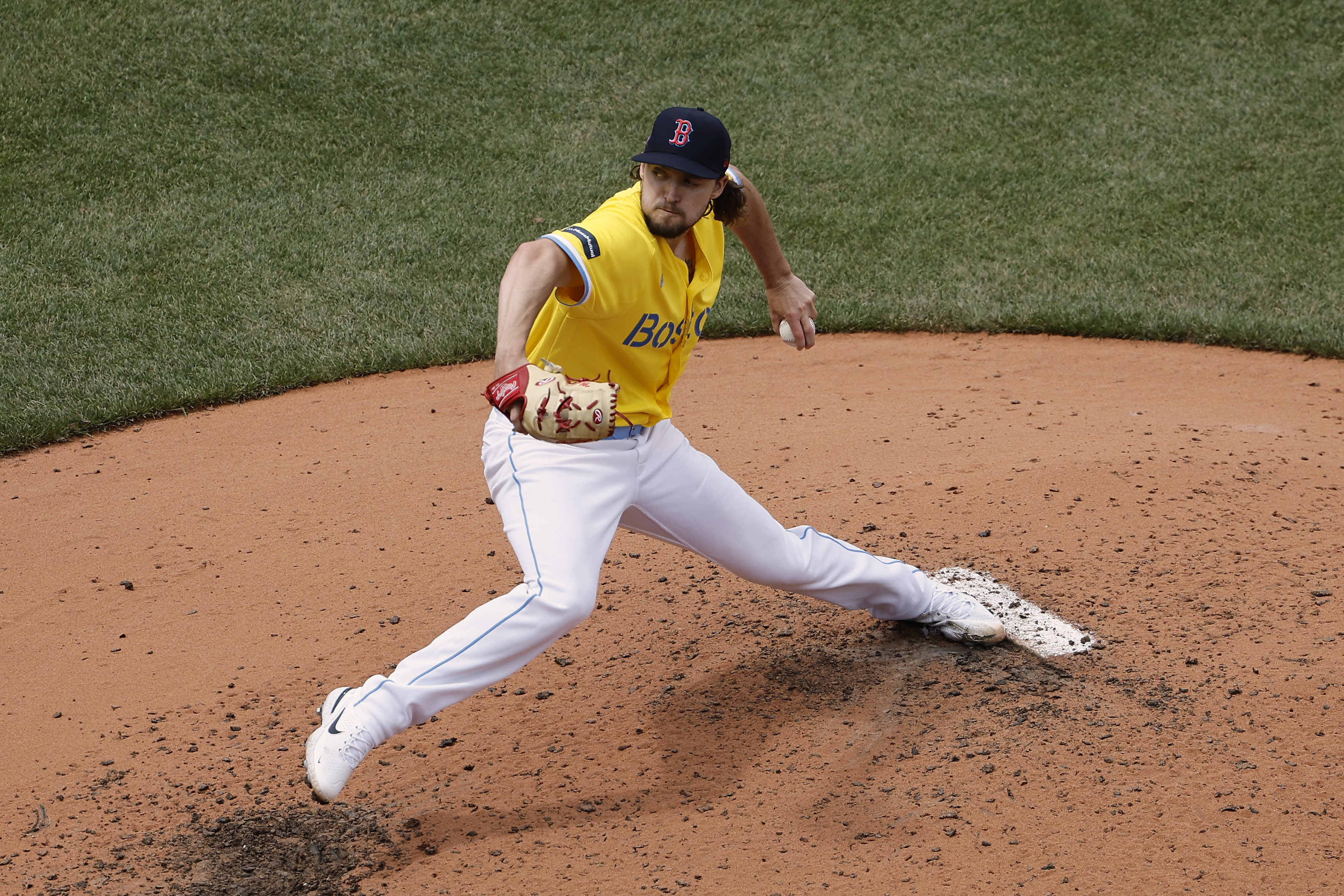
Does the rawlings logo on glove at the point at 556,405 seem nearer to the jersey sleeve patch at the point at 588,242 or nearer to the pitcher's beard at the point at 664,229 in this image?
the jersey sleeve patch at the point at 588,242

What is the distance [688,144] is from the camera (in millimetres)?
3520

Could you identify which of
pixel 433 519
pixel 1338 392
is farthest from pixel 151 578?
pixel 1338 392

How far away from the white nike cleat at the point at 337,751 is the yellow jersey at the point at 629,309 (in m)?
1.05

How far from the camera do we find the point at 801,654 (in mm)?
4363

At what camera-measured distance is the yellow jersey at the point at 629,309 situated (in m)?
3.44

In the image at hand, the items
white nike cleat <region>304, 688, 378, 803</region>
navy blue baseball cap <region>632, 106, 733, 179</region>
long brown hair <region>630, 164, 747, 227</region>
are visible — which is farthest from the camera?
long brown hair <region>630, 164, 747, 227</region>

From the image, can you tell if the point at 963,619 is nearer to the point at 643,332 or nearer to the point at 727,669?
the point at 727,669

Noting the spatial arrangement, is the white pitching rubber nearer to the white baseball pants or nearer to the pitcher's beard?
the white baseball pants

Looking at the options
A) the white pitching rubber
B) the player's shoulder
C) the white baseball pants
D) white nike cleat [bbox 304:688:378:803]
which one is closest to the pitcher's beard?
the player's shoulder

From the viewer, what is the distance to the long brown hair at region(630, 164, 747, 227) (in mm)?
3965

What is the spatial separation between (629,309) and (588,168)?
6.54m

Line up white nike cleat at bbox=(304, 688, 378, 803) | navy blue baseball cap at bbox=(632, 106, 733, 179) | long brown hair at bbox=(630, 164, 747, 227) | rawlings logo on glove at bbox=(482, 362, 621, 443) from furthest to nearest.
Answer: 1. long brown hair at bbox=(630, 164, 747, 227)
2. navy blue baseball cap at bbox=(632, 106, 733, 179)
3. white nike cleat at bbox=(304, 688, 378, 803)
4. rawlings logo on glove at bbox=(482, 362, 621, 443)

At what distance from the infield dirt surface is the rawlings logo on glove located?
57cm

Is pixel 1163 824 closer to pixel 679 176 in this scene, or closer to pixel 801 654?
pixel 801 654
